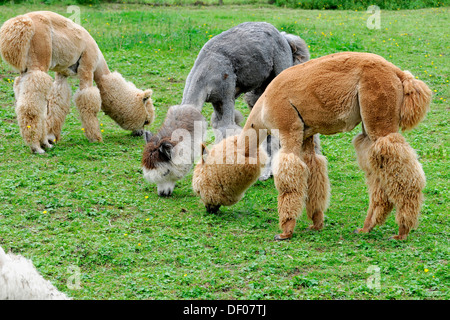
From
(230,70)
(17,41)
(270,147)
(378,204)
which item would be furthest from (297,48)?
(17,41)

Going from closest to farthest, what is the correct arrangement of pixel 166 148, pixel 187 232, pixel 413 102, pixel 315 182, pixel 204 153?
pixel 413 102, pixel 315 182, pixel 187 232, pixel 204 153, pixel 166 148

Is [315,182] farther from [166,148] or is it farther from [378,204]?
[166,148]

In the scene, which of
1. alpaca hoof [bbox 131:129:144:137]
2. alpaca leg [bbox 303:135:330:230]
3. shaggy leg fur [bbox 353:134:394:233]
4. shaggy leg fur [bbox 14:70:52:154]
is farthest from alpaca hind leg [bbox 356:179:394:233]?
alpaca hoof [bbox 131:129:144:137]

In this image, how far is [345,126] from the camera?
5.47 meters

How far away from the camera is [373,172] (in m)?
5.35

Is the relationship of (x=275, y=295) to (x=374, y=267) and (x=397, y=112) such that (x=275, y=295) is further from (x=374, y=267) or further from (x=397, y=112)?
(x=397, y=112)

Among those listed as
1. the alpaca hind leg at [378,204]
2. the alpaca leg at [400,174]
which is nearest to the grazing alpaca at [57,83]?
the alpaca hind leg at [378,204]

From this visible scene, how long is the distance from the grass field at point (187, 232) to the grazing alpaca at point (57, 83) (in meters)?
0.35

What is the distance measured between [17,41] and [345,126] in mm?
4685

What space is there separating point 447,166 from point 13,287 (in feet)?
20.1

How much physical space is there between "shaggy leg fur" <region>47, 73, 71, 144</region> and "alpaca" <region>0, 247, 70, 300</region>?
5434 mm

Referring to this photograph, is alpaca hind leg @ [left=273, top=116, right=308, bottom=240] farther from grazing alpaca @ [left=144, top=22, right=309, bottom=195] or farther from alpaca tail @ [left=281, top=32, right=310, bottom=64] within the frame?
alpaca tail @ [left=281, top=32, right=310, bottom=64]

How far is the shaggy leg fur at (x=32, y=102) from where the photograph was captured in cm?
787

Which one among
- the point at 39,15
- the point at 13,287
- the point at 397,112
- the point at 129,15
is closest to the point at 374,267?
the point at 397,112
